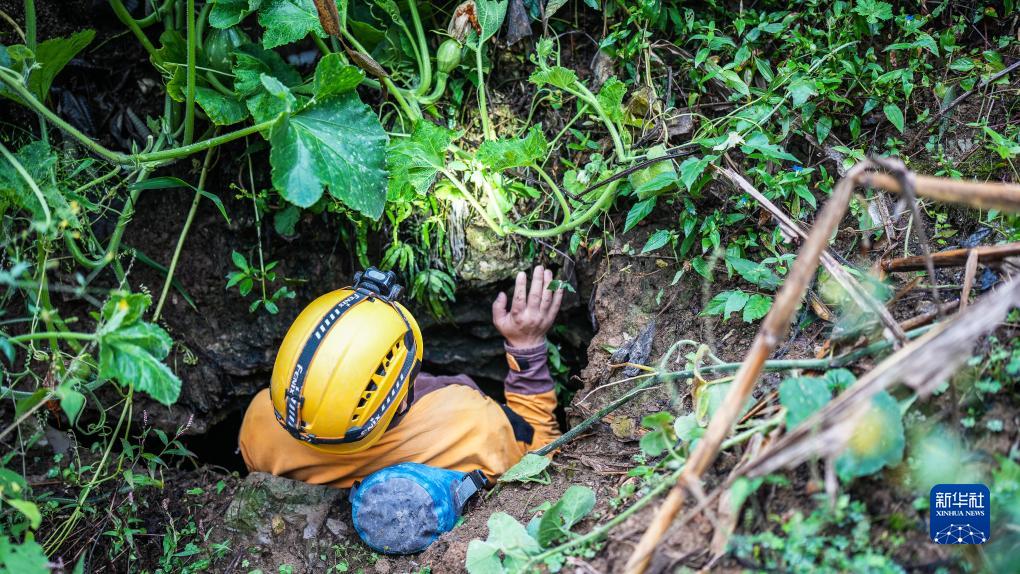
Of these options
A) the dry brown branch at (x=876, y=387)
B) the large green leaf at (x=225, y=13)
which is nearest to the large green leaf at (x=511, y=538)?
the dry brown branch at (x=876, y=387)

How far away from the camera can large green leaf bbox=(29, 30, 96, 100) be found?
2.36 metres

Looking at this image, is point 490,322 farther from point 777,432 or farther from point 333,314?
point 777,432

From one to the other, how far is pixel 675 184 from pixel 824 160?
0.63 metres

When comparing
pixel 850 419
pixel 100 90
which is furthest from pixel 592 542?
pixel 100 90

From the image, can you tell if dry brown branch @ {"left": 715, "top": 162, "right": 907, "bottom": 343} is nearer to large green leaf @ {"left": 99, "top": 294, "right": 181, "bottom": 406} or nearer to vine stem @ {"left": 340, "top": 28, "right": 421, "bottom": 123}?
vine stem @ {"left": 340, "top": 28, "right": 421, "bottom": 123}

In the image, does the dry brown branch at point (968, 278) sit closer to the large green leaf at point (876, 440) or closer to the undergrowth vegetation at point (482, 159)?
the undergrowth vegetation at point (482, 159)

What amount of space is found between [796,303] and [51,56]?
2.73m

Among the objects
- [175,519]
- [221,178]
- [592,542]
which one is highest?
[221,178]

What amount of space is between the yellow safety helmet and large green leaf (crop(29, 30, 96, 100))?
4.29 ft

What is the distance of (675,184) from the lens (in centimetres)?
266

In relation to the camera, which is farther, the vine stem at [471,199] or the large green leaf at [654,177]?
the vine stem at [471,199]

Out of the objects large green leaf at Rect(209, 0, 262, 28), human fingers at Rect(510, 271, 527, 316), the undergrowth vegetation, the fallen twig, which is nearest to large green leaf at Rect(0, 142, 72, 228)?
the undergrowth vegetation

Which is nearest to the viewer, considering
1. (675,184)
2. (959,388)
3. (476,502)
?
(959,388)

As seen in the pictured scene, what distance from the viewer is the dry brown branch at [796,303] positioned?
52.5 inches
